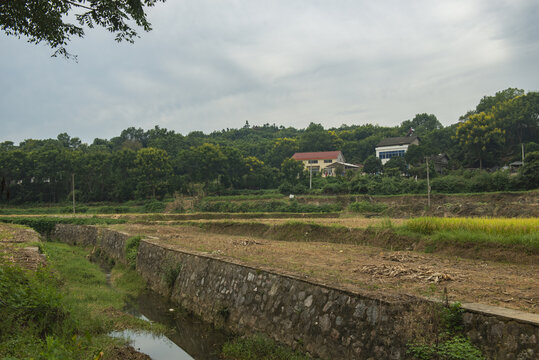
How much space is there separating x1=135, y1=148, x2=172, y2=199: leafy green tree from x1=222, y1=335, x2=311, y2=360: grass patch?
55008mm

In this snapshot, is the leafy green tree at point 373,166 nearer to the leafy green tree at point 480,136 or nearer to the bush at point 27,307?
the leafy green tree at point 480,136

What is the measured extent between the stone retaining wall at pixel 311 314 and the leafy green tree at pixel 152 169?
166 ft

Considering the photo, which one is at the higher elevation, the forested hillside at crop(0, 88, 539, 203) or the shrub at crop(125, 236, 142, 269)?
the forested hillside at crop(0, 88, 539, 203)

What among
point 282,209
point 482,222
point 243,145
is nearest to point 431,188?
point 282,209

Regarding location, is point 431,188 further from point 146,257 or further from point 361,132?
point 361,132

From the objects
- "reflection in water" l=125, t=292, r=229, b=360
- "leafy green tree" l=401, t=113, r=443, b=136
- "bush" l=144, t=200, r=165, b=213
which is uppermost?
"leafy green tree" l=401, t=113, r=443, b=136

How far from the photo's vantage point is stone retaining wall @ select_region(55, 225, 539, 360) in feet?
14.3

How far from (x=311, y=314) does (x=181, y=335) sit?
397cm

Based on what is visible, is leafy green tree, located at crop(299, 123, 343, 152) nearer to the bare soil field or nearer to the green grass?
the bare soil field

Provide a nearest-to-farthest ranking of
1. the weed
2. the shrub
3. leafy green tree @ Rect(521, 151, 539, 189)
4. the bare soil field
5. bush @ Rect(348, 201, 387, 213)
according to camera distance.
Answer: the weed
the shrub
the bare soil field
leafy green tree @ Rect(521, 151, 539, 189)
bush @ Rect(348, 201, 387, 213)

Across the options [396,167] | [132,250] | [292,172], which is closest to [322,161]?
[292,172]

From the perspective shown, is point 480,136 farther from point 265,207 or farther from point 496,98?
point 265,207

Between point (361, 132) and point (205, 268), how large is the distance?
279 ft

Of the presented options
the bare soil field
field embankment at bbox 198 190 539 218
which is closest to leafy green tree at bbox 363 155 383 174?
field embankment at bbox 198 190 539 218
